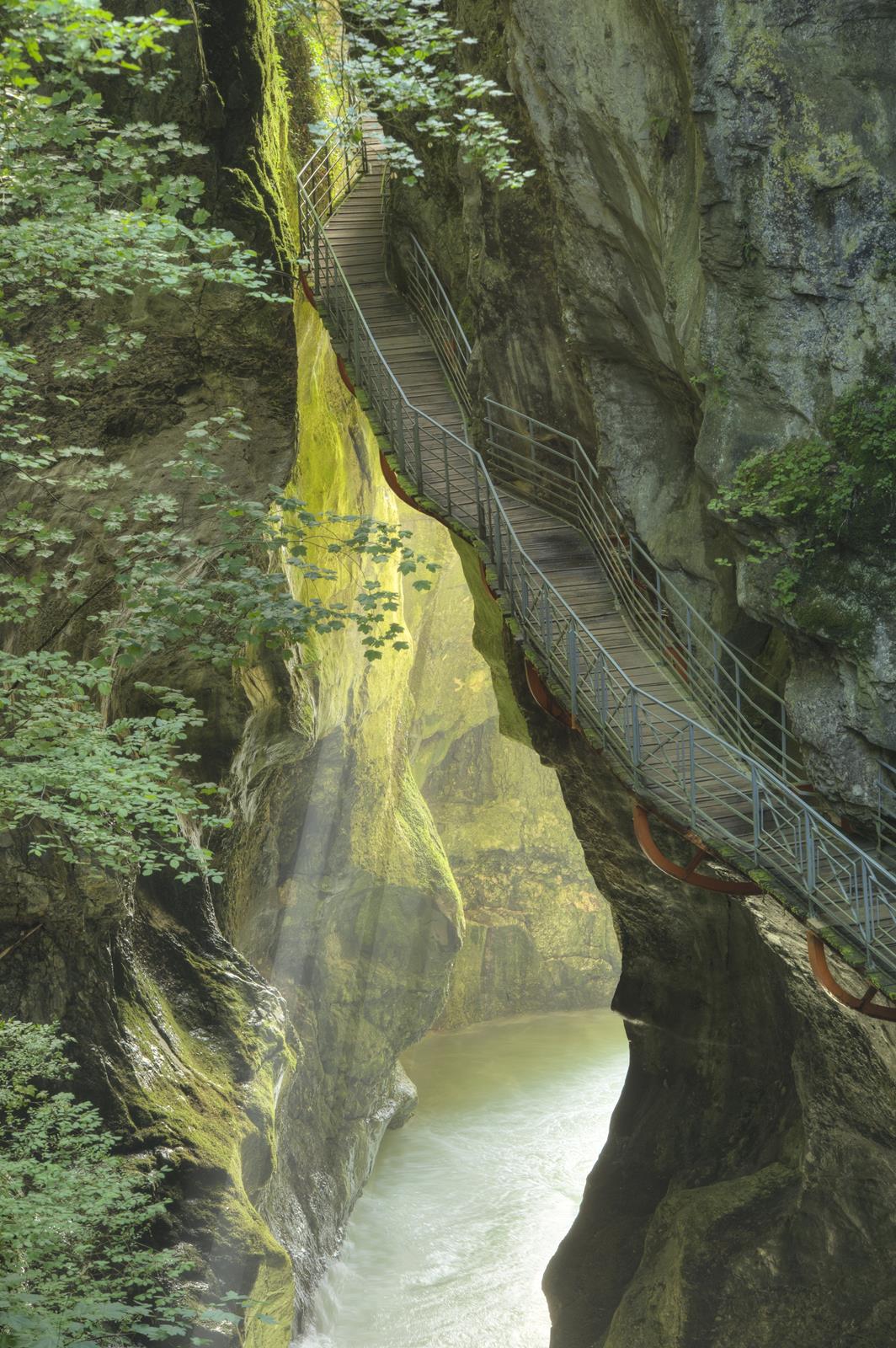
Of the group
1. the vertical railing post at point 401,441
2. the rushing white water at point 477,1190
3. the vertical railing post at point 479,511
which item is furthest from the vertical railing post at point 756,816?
the rushing white water at point 477,1190

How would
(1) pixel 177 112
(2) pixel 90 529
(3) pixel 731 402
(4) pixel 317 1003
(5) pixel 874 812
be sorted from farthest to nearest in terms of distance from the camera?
(4) pixel 317 1003
(1) pixel 177 112
(2) pixel 90 529
(3) pixel 731 402
(5) pixel 874 812

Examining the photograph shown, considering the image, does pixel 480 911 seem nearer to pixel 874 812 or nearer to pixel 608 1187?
pixel 608 1187

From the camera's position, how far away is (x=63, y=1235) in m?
8.38

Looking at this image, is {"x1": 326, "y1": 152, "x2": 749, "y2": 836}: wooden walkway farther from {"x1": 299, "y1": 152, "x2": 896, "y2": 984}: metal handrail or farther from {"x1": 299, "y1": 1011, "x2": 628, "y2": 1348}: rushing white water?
{"x1": 299, "y1": 1011, "x2": 628, "y2": 1348}: rushing white water

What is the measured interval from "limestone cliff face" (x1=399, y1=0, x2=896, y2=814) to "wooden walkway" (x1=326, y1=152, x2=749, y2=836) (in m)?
0.70

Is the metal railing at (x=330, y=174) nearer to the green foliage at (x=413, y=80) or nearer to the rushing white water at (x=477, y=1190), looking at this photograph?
the green foliage at (x=413, y=80)

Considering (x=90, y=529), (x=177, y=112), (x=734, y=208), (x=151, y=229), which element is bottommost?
(x=90, y=529)

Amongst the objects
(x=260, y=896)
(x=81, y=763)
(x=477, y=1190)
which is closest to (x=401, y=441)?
(x=81, y=763)

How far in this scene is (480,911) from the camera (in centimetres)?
3158

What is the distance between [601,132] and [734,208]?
1974mm

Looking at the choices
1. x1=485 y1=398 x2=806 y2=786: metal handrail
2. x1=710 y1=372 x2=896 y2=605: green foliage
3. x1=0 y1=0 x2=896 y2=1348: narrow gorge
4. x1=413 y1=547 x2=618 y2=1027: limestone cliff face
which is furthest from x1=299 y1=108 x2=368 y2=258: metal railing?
x1=413 y1=547 x2=618 y2=1027: limestone cliff face

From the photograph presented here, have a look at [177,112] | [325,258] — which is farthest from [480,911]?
[177,112]

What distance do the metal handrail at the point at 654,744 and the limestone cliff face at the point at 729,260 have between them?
581 mm

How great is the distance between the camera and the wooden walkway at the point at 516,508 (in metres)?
10.5
